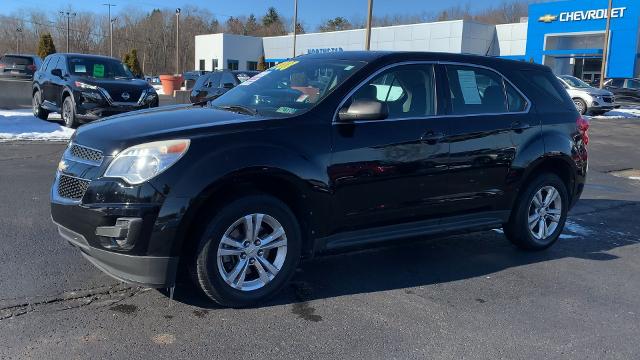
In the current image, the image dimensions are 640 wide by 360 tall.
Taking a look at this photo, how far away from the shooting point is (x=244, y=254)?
3.95m

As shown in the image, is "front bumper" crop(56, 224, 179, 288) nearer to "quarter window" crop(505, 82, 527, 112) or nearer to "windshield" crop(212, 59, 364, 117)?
"windshield" crop(212, 59, 364, 117)

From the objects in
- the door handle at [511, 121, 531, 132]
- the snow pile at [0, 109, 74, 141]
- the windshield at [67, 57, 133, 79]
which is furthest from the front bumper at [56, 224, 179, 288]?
the windshield at [67, 57, 133, 79]

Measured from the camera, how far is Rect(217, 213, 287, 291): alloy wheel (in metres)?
3.88

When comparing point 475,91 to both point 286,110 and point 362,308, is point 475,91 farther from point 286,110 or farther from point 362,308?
point 362,308

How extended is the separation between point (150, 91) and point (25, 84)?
27.8 ft

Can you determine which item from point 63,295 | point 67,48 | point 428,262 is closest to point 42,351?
point 63,295

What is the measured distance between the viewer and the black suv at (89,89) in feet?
41.2

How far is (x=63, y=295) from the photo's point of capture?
4.03 metres

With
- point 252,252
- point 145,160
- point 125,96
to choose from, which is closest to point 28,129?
point 125,96

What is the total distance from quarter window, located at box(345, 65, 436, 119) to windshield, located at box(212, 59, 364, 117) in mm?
215

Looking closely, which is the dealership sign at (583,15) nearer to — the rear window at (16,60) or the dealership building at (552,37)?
the dealership building at (552,37)

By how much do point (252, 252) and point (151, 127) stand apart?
110 cm

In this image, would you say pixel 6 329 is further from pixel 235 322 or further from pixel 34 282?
pixel 235 322

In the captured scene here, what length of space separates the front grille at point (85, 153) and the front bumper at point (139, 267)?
52 centimetres
